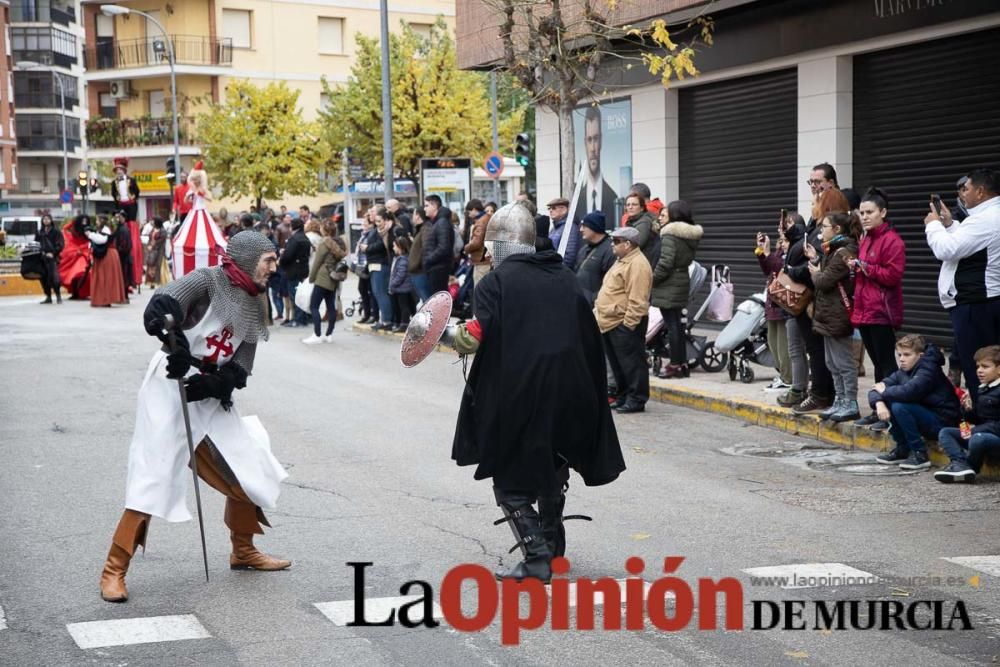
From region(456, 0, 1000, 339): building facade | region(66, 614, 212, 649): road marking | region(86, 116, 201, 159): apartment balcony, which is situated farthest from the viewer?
region(86, 116, 201, 159): apartment balcony

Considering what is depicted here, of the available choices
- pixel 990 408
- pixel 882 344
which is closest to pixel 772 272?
pixel 882 344

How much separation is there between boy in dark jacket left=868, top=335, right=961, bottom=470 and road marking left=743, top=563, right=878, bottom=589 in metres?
2.97

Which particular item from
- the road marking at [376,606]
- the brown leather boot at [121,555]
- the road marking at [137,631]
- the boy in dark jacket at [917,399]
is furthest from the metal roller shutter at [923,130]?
the road marking at [137,631]

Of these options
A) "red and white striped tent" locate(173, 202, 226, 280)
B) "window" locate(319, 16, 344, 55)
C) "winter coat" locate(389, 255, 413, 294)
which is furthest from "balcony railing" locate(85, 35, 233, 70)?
"red and white striped tent" locate(173, 202, 226, 280)

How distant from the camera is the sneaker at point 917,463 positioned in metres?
9.69

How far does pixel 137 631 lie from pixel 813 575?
322cm

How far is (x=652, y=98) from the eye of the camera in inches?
826

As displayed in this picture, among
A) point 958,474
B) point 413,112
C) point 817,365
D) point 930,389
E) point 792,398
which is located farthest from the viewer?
point 413,112

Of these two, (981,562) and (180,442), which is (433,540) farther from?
(981,562)

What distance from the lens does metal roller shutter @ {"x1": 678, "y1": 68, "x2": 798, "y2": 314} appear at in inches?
719

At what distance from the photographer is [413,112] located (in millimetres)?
42438

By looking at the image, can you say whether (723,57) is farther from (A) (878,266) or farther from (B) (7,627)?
(B) (7,627)

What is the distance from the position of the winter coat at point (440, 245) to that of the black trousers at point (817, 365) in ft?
26.4

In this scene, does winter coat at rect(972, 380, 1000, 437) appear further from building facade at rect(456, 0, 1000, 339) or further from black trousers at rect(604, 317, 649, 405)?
building facade at rect(456, 0, 1000, 339)
